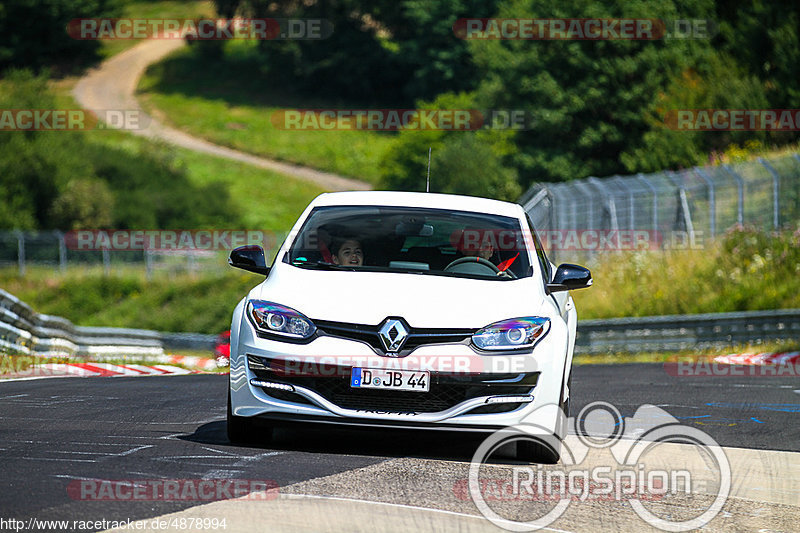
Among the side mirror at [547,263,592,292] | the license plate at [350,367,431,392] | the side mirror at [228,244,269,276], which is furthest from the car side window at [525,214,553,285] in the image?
the side mirror at [228,244,269,276]

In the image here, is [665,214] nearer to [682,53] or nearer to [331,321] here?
[331,321]

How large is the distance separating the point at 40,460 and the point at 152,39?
4585 inches

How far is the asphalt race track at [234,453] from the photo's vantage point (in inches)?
228

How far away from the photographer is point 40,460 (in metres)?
6.82

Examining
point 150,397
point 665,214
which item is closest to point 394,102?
point 665,214

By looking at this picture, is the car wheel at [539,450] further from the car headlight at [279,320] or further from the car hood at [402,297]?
the car headlight at [279,320]

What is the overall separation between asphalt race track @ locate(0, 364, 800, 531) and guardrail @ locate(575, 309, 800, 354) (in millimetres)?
8779

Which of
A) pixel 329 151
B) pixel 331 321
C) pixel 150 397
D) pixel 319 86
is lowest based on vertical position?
pixel 150 397

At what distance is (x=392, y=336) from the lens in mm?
7145
